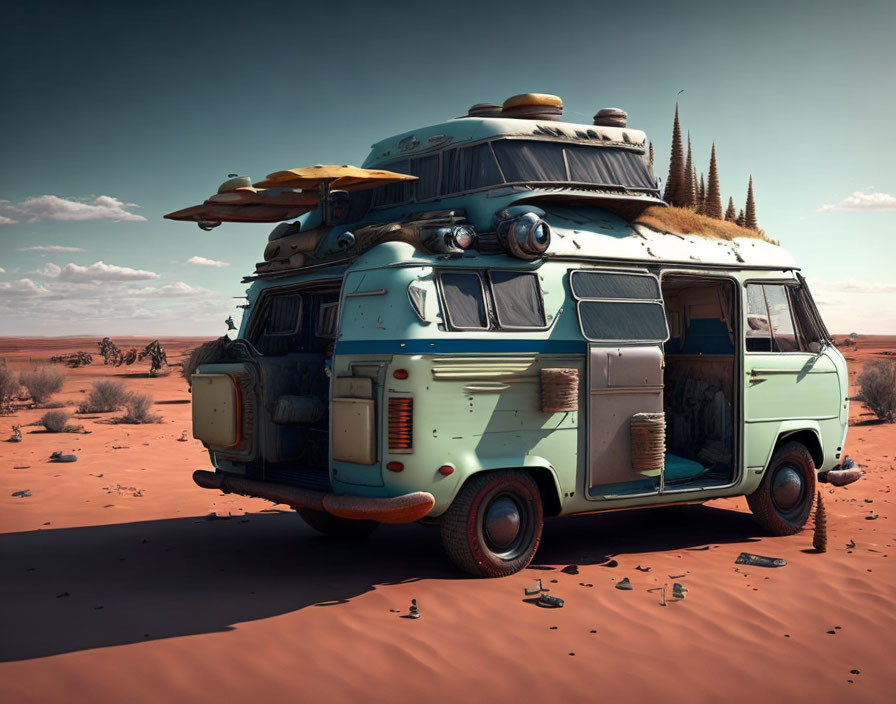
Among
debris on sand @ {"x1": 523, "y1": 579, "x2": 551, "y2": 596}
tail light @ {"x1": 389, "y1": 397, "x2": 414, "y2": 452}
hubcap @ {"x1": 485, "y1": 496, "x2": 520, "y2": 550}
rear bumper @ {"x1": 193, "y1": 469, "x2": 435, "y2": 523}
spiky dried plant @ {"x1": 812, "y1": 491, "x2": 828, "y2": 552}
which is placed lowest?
debris on sand @ {"x1": 523, "y1": 579, "x2": 551, "y2": 596}

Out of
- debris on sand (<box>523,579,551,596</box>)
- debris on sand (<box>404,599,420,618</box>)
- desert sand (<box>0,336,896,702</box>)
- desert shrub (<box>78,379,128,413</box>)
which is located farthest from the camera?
desert shrub (<box>78,379,128,413</box>)

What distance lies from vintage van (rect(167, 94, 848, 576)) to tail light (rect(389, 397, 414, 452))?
0.6 inches

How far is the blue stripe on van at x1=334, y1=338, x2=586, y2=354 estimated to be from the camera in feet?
23.7

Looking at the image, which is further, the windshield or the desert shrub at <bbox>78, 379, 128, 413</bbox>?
the desert shrub at <bbox>78, 379, 128, 413</bbox>

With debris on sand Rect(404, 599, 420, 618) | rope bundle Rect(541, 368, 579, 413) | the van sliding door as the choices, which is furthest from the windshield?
debris on sand Rect(404, 599, 420, 618)

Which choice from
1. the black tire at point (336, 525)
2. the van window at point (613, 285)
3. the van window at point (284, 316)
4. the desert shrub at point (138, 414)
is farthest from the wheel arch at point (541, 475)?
the desert shrub at point (138, 414)

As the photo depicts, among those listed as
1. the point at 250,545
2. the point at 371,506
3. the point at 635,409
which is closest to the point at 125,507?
the point at 250,545

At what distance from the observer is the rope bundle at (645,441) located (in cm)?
841

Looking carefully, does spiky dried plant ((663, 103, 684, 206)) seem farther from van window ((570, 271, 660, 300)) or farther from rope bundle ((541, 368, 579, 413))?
rope bundle ((541, 368, 579, 413))

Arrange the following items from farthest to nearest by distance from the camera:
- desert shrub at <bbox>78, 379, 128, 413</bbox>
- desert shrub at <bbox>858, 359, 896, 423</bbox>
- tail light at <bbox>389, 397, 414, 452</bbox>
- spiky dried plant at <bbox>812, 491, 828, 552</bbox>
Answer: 1. desert shrub at <bbox>78, 379, 128, 413</bbox>
2. desert shrub at <bbox>858, 359, 896, 423</bbox>
3. spiky dried plant at <bbox>812, 491, 828, 552</bbox>
4. tail light at <bbox>389, 397, 414, 452</bbox>

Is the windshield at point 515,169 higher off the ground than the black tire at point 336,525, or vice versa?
the windshield at point 515,169

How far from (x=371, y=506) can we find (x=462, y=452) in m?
0.85

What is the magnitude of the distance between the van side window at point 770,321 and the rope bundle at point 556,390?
9.72 ft

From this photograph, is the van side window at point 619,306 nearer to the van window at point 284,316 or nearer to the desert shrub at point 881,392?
the van window at point 284,316
